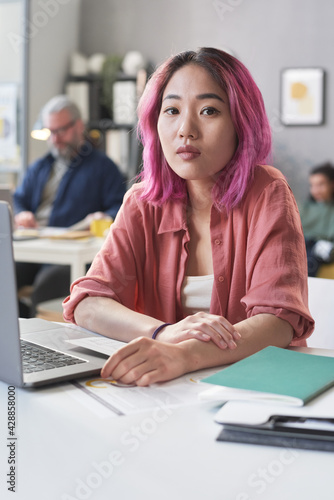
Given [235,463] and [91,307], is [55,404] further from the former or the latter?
[91,307]

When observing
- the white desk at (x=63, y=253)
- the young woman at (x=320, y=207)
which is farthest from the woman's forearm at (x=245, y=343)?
the young woman at (x=320, y=207)

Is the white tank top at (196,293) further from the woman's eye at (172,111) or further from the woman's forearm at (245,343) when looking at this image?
the woman's eye at (172,111)

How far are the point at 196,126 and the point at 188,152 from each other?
0.06 metres

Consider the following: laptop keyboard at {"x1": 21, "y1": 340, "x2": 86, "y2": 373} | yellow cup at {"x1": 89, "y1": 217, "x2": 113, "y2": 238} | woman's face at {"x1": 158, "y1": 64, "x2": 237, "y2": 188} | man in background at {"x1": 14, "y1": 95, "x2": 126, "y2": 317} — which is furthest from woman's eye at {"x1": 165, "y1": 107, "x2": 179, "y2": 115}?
man in background at {"x1": 14, "y1": 95, "x2": 126, "y2": 317}

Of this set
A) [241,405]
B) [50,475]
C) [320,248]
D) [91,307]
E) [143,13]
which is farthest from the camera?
[143,13]

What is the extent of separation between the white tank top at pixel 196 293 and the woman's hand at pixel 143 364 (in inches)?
18.1

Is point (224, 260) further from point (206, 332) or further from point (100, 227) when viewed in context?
point (100, 227)

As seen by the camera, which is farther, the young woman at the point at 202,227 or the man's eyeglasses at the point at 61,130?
the man's eyeglasses at the point at 61,130

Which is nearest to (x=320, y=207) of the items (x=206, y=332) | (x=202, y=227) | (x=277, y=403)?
(x=202, y=227)

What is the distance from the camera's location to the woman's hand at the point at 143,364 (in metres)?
0.95

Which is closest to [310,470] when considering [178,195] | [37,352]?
[37,352]

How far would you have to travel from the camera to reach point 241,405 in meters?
0.82

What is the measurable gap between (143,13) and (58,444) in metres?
5.30

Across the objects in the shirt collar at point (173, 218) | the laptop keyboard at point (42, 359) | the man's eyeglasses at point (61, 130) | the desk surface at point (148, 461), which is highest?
the man's eyeglasses at point (61, 130)
